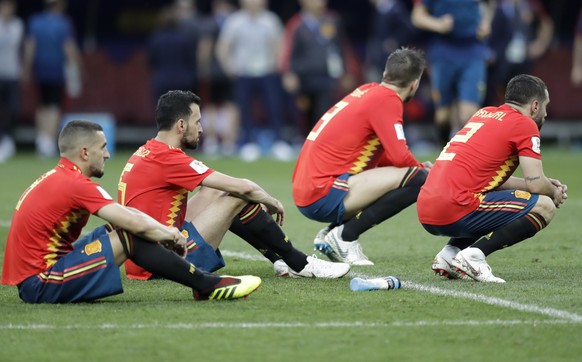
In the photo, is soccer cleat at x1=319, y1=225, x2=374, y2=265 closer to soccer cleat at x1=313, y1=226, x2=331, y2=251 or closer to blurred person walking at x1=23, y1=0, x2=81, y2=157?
soccer cleat at x1=313, y1=226, x2=331, y2=251

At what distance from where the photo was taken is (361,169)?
8.96 m

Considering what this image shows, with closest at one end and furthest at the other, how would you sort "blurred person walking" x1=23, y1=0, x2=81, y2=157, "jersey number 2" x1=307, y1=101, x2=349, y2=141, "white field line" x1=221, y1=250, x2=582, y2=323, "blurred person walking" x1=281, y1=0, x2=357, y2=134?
"white field line" x1=221, y1=250, x2=582, y2=323, "jersey number 2" x1=307, y1=101, x2=349, y2=141, "blurred person walking" x1=281, y1=0, x2=357, y2=134, "blurred person walking" x1=23, y1=0, x2=81, y2=157

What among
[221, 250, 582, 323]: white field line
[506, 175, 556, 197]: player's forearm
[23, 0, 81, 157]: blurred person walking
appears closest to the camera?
[221, 250, 582, 323]: white field line

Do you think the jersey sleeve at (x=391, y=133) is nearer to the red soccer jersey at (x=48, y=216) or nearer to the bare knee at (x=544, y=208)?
the bare knee at (x=544, y=208)

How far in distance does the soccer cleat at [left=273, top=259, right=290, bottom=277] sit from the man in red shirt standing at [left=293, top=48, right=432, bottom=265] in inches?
29.6

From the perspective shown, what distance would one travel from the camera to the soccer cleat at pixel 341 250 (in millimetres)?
8680

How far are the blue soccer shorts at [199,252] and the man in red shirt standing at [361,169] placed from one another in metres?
1.36

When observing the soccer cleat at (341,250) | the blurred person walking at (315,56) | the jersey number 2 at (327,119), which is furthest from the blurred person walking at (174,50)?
the soccer cleat at (341,250)

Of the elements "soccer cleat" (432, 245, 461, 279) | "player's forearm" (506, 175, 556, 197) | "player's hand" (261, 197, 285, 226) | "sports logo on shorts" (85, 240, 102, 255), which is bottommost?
"soccer cleat" (432, 245, 461, 279)

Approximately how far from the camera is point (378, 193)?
28.7 feet

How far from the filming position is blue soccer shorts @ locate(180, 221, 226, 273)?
752 cm

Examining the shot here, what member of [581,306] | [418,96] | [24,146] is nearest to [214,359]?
[581,306]

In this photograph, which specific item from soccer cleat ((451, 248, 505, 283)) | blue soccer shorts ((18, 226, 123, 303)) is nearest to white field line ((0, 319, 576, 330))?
blue soccer shorts ((18, 226, 123, 303))

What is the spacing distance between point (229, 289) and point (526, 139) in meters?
2.09
